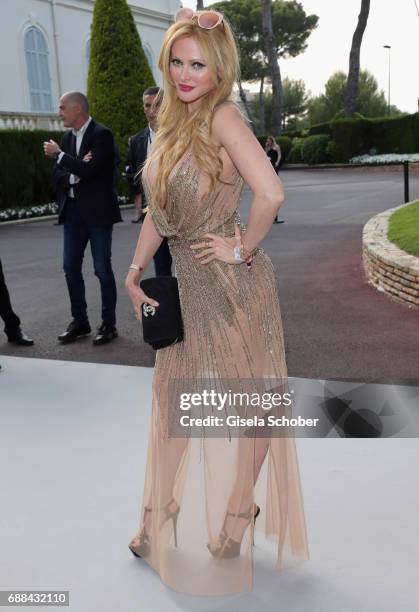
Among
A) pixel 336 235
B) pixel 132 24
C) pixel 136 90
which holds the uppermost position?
pixel 132 24

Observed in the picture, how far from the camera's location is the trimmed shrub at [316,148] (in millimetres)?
A: 35125

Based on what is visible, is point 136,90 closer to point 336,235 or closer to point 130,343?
point 336,235

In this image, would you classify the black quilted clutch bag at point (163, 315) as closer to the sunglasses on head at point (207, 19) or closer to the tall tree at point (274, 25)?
the sunglasses on head at point (207, 19)

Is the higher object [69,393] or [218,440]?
[218,440]

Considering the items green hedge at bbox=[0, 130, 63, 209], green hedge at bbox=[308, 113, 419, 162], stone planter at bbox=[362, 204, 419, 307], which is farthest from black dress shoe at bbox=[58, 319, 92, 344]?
green hedge at bbox=[308, 113, 419, 162]

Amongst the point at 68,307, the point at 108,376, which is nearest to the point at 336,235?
the point at 68,307

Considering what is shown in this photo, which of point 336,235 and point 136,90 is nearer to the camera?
point 336,235

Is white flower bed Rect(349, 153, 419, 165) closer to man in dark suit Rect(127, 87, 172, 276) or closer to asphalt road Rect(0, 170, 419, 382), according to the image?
asphalt road Rect(0, 170, 419, 382)

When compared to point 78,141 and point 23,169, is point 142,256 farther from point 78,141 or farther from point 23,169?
point 23,169

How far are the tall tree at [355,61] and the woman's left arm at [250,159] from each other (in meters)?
37.3

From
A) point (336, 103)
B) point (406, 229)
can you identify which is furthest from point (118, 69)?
point (336, 103)

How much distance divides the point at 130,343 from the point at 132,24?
15.5 metres

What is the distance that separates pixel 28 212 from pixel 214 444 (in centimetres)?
1734

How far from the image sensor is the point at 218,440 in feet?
8.04
